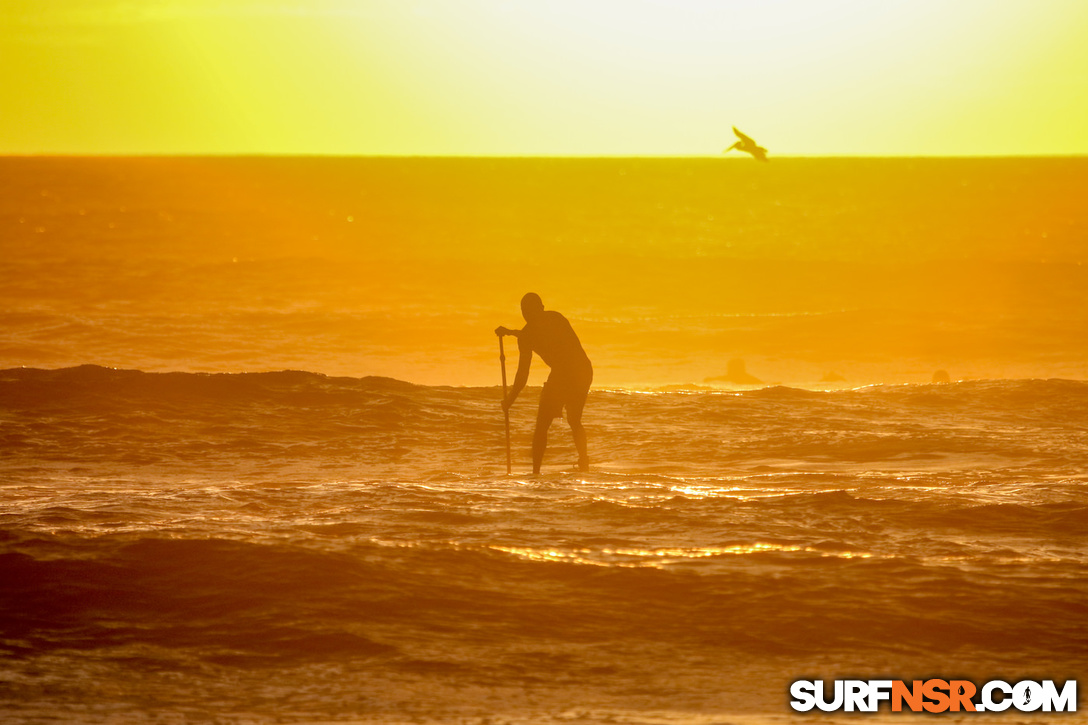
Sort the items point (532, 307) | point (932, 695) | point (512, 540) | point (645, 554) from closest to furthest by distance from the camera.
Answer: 1. point (932, 695)
2. point (645, 554)
3. point (512, 540)
4. point (532, 307)

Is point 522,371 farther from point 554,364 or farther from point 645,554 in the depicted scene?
point 645,554

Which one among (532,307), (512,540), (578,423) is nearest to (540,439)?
(578,423)

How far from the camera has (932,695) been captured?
16.7 ft

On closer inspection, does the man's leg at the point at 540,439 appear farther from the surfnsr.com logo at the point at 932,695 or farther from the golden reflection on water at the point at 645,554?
the surfnsr.com logo at the point at 932,695

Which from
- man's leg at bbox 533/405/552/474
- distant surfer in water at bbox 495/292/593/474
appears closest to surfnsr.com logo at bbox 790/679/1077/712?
man's leg at bbox 533/405/552/474

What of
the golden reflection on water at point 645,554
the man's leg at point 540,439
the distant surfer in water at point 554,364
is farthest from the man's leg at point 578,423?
the golden reflection on water at point 645,554

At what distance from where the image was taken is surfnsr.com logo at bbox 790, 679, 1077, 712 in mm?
4973

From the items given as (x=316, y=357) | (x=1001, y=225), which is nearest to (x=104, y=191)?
(x=1001, y=225)

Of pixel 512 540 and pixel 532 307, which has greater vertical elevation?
pixel 532 307

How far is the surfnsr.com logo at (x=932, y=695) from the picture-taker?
4.97m

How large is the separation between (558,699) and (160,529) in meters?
3.19

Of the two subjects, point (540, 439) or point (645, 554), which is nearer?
point (645, 554)

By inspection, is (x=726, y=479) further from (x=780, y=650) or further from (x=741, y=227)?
(x=741, y=227)

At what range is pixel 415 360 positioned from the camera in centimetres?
2722
